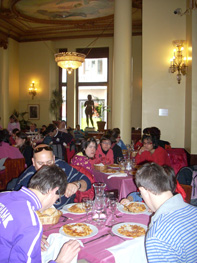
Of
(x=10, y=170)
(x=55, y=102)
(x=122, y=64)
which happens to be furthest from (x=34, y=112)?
(x=10, y=170)

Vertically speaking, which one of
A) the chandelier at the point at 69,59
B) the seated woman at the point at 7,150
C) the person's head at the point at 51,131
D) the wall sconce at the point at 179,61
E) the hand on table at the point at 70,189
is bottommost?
the hand on table at the point at 70,189

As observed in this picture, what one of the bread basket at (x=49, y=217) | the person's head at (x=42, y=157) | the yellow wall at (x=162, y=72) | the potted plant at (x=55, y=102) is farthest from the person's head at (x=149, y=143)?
the potted plant at (x=55, y=102)

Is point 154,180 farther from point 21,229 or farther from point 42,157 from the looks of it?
point 42,157

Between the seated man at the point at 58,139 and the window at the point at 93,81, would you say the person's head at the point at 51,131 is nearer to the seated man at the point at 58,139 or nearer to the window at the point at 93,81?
the seated man at the point at 58,139

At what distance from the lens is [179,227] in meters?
1.49

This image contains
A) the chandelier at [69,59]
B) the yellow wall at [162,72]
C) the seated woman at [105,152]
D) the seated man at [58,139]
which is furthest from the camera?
the chandelier at [69,59]

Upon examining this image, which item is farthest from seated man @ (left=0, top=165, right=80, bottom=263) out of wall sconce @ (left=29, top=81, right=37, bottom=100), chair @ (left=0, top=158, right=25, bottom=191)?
wall sconce @ (left=29, top=81, right=37, bottom=100)

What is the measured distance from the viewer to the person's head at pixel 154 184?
174cm

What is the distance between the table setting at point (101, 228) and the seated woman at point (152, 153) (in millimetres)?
2392

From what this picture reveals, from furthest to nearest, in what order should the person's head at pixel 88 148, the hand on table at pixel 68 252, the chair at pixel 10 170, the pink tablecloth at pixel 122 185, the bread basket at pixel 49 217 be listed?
the chair at pixel 10 170
the person's head at pixel 88 148
the pink tablecloth at pixel 122 185
the bread basket at pixel 49 217
the hand on table at pixel 68 252

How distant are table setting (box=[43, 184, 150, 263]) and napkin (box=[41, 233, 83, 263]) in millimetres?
50

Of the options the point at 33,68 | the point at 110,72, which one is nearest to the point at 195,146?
the point at 110,72

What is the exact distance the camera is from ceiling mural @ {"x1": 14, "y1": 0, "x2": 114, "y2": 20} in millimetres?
11086

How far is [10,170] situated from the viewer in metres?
4.79
